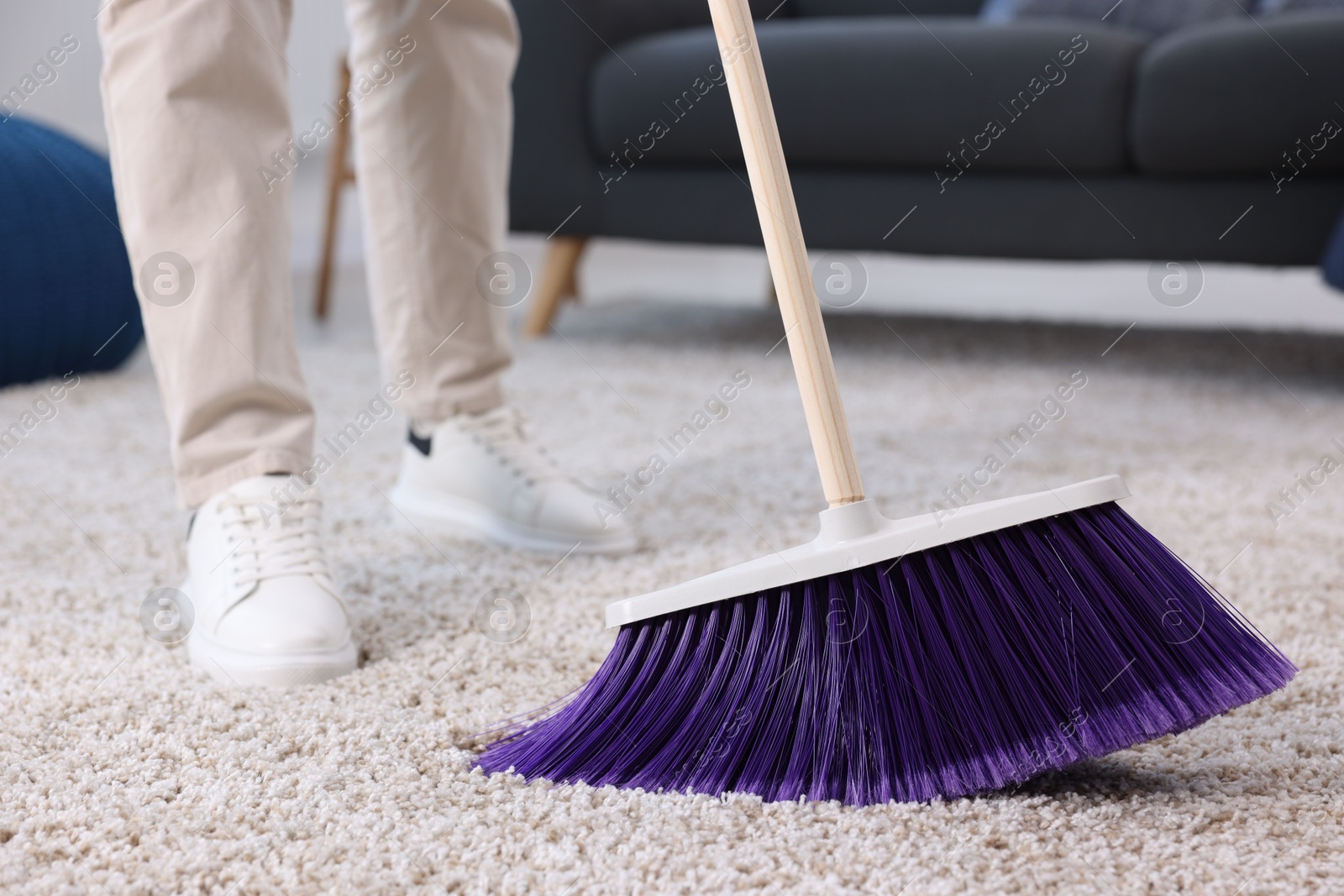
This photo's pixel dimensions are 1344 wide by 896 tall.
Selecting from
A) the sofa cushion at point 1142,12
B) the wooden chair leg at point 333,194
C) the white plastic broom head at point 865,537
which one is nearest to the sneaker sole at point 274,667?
the white plastic broom head at point 865,537

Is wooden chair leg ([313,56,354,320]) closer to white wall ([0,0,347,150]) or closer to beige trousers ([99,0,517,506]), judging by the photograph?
white wall ([0,0,347,150])

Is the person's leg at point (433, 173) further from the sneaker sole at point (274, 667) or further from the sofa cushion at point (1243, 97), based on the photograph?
the sofa cushion at point (1243, 97)

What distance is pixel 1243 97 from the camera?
1531mm

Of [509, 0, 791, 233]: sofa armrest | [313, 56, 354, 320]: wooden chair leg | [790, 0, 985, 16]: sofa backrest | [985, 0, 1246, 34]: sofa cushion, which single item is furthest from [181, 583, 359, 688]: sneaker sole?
[790, 0, 985, 16]: sofa backrest

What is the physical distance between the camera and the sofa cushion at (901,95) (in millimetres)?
1644

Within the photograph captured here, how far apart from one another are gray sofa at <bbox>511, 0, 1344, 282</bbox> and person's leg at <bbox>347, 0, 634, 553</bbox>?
857 millimetres

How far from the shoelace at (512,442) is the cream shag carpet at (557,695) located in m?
0.08

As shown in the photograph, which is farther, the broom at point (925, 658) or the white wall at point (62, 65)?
the white wall at point (62, 65)

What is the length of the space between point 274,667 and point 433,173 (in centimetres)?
44

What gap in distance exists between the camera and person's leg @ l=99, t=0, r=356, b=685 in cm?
75

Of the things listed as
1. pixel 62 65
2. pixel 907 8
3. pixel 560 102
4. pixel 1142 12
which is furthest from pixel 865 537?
pixel 62 65

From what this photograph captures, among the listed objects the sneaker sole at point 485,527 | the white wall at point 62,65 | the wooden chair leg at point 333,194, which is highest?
the sneaker sole at point 485,527

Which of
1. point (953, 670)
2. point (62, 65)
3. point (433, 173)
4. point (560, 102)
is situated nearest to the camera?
point (953, 670)

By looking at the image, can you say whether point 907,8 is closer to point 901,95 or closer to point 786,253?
point 901,95
